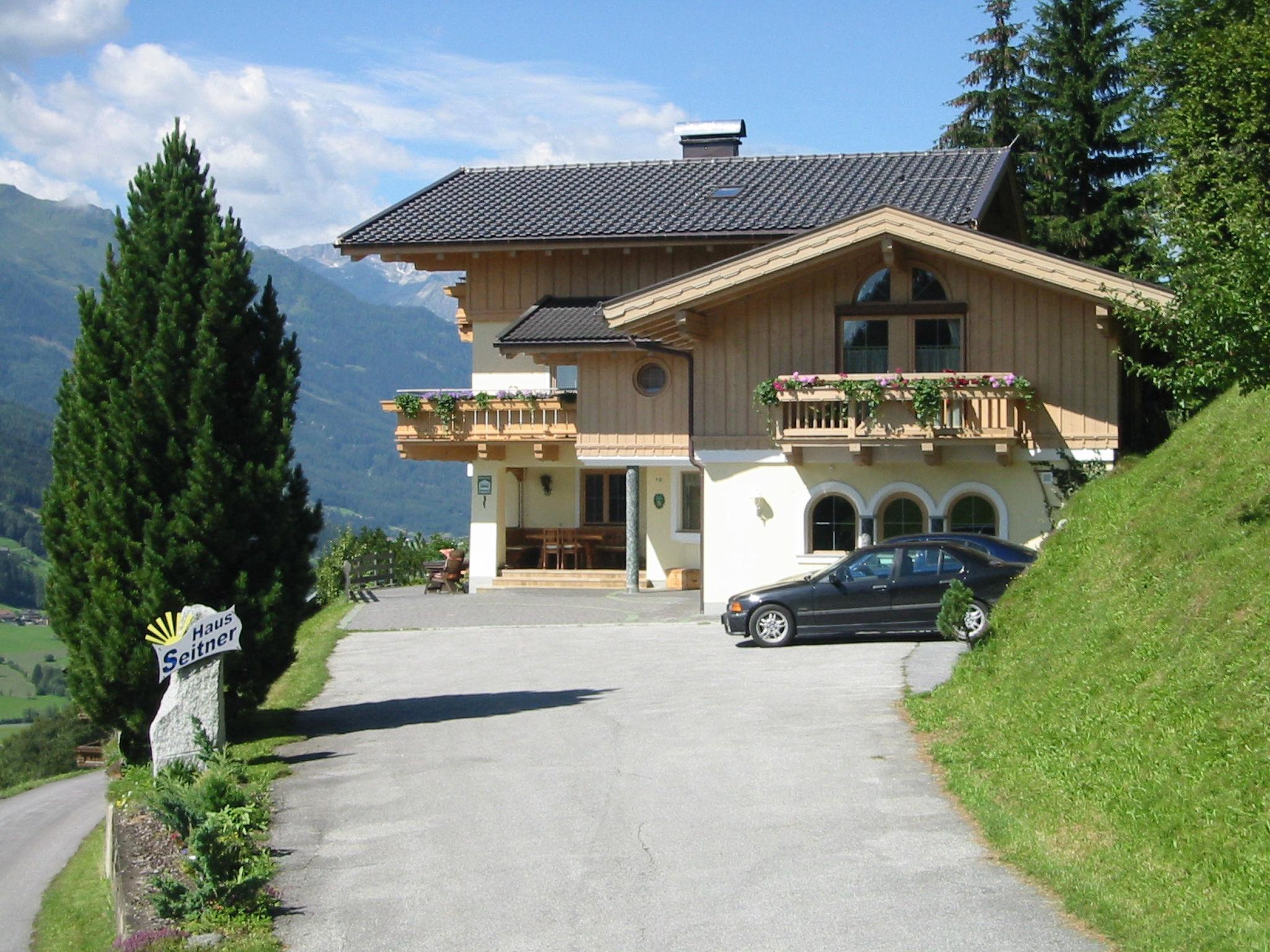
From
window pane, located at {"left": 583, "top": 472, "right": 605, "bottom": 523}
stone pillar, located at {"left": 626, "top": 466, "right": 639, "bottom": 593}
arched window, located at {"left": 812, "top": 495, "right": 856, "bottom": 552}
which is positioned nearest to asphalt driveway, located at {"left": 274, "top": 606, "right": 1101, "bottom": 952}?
arched window, located at {"left": 812, "top": 495, "right": 856, "bottom": 552}

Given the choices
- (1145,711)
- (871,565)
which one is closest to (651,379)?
(871,565)

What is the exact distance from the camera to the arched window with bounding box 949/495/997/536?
86.9ft

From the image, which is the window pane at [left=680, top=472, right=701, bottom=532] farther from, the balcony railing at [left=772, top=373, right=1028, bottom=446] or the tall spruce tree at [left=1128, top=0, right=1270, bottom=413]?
the tall spruce tree at [left=1128, top=0, right=1270, bottom=413]

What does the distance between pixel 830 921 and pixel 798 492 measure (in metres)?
18.8

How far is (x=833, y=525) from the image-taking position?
2714 centimetres

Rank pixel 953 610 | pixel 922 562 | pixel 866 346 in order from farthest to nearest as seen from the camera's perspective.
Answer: pixel 866 346 → pixel 922 562 → pixel 953 610

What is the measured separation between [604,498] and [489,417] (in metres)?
4.00

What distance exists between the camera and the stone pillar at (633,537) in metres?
31.9

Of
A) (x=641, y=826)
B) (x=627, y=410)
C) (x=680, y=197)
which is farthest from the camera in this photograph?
(x=680, y=197)

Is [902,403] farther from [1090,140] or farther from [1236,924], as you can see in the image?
[1236,924]

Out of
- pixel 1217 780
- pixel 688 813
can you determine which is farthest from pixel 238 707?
pixel 1217 780

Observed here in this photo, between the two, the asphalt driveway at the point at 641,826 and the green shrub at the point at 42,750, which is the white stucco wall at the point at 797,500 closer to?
the asphalt driveway at the point at 641,826

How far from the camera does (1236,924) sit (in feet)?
24.1

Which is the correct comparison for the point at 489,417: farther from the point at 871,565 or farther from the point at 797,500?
the point at 871,565
